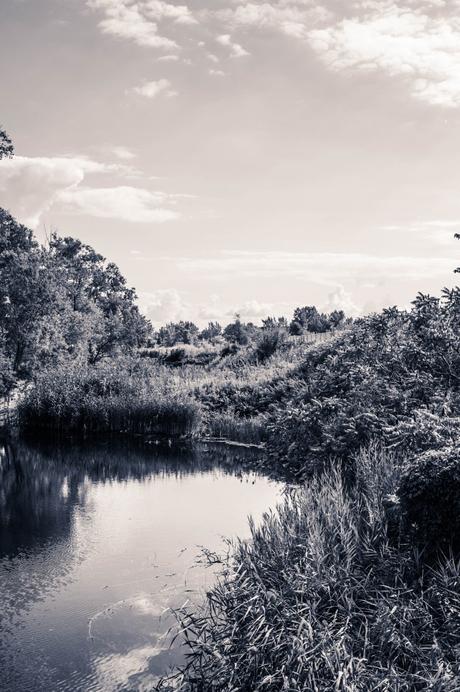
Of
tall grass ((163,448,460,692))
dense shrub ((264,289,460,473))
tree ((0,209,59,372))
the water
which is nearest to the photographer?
tall grass ((163,448,460,692))

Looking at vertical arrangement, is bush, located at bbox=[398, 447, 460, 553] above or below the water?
above

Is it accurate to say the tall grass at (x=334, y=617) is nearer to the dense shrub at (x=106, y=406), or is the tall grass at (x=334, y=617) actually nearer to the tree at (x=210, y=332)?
the dense shrub at (x=106, y=406)

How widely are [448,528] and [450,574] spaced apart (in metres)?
0.49

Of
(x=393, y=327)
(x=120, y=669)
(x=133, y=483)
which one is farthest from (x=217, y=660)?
(x=133, y=483)

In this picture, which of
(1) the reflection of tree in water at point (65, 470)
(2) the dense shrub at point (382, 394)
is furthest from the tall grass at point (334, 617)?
(1) the reflection of tree in water at point (65, 470)

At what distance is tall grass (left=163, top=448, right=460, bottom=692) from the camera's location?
19.3 ft

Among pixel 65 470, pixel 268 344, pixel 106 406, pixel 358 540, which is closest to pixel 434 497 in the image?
pixel 358 540

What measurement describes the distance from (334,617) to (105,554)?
22.3 ft

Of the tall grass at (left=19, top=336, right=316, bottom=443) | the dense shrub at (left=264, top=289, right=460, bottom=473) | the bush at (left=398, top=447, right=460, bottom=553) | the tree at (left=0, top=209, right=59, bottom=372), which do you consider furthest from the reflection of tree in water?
the tree at (left=0, top=209, right=59, bottom=372)

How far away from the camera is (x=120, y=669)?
803cm

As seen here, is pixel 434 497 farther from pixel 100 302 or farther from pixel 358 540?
pixel 100 302

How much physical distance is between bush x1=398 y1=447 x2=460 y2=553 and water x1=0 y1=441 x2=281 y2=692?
2.94 meters

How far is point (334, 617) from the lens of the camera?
6.47 m

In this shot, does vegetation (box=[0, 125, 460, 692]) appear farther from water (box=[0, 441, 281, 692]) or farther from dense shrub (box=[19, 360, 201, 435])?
dense shrub (box=[19, 360, 201, 435])
